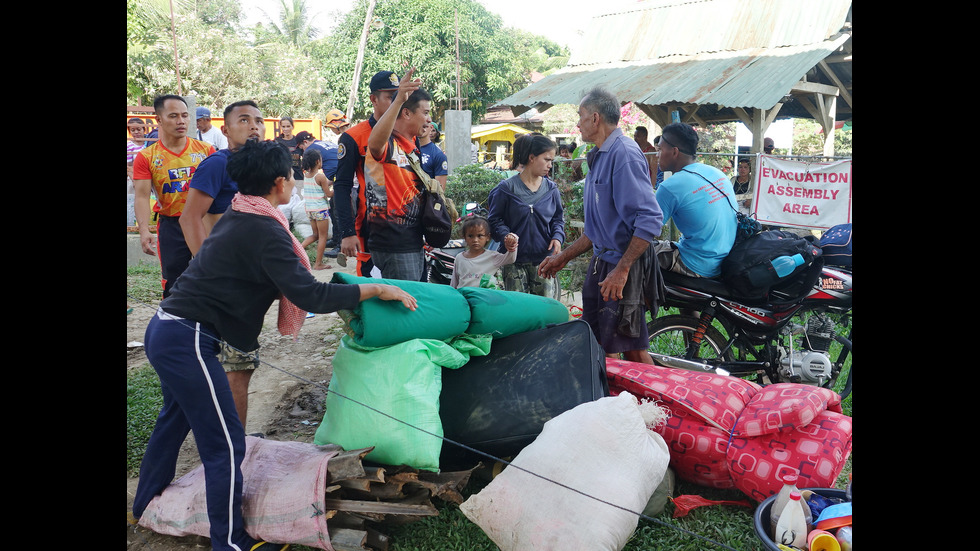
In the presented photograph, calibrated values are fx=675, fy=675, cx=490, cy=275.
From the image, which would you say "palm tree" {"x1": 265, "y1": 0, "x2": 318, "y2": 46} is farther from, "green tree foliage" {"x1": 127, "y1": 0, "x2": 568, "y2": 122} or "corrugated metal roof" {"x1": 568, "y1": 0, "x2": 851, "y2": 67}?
"corrugated metal roof" {"x1": 568, "y1": 0, "x2": 851, "y2": 67}

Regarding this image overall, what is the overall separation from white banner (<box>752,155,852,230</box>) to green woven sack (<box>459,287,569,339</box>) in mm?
4057

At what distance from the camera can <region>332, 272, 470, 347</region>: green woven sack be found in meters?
2.79

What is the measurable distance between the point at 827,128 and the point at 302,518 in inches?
401

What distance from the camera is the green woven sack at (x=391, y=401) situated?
2.63 metres

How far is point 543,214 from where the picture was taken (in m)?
4.56

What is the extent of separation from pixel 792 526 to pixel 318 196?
24.5 ft

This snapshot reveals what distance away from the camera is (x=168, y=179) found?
4035 mm

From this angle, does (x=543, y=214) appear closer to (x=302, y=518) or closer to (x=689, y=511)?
(x=689, y=511)

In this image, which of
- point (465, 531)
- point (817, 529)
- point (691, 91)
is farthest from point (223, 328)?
point (691, 91)

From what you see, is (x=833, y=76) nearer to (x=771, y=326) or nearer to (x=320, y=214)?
(x=320, y=214)

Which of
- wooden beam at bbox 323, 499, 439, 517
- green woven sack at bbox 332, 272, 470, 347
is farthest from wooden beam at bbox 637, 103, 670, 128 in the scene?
wooden beam at bbox 323, 499, 439, 517

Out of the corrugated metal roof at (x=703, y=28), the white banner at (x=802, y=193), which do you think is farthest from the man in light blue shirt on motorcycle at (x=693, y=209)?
the corrugated metal roof at (x=703, y=28)

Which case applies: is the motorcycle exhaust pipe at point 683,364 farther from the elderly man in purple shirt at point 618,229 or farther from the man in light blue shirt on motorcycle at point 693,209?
the man in light blue shirt on motorcycle at point 693,209

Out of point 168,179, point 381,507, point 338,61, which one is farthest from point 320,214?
point 338,61
